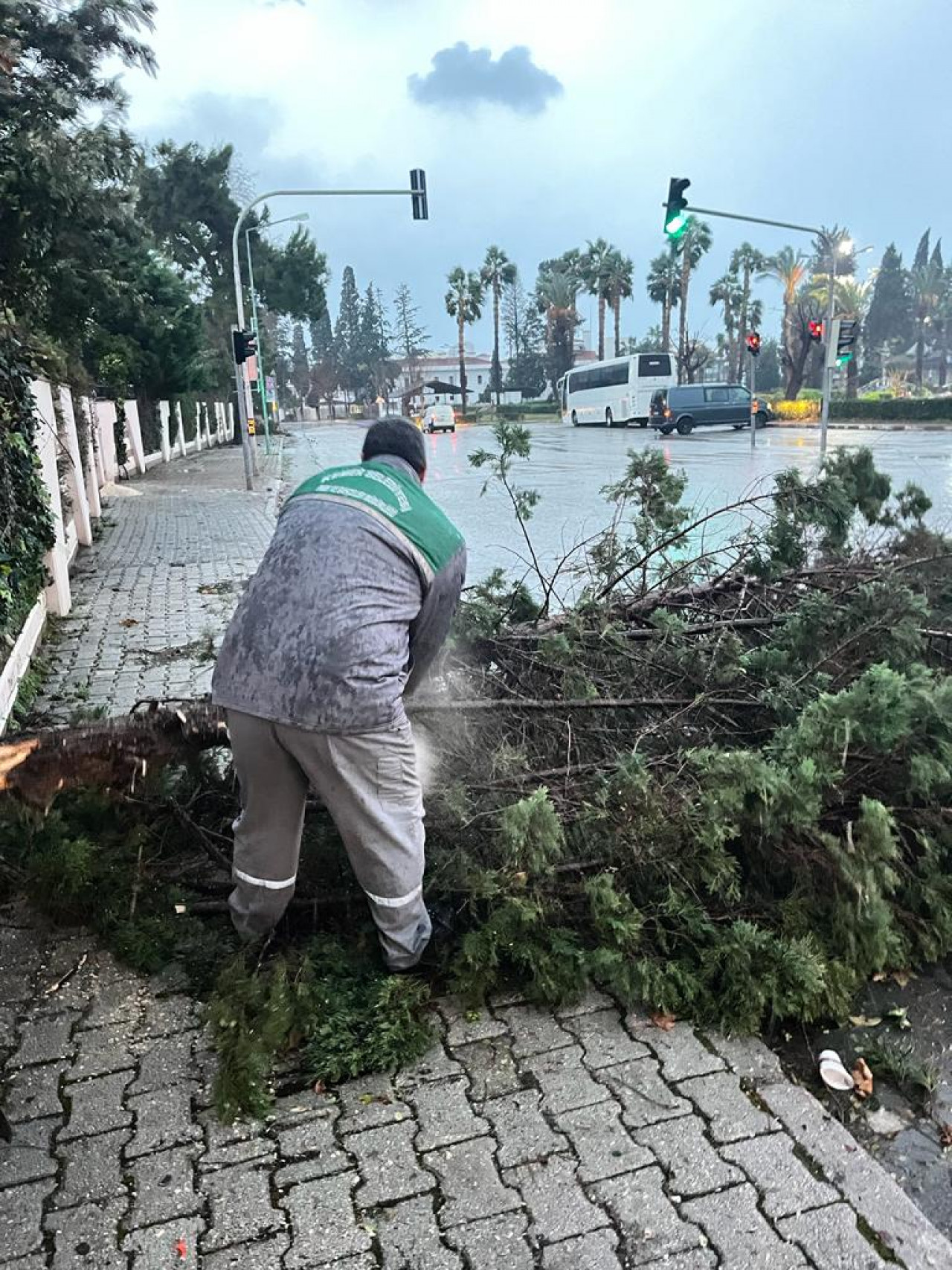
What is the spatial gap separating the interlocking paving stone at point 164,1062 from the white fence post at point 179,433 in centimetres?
3161

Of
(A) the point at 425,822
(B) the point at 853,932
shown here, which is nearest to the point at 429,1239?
(A) the point at 425,822

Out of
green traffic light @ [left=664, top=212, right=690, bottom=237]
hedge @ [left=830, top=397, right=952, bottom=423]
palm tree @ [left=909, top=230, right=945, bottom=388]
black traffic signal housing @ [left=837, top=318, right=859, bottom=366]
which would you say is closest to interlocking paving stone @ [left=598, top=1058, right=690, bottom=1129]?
green traffic light @ [left=664, top=212, right=690, bottom=237]

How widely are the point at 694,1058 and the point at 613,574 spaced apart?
2385mm

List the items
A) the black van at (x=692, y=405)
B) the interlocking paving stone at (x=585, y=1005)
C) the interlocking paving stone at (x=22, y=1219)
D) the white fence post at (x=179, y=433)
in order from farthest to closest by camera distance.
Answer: the black van at (x=692, y=405)
the white fence post at (x=179, y=433)
the interlocking paving stone at (x=585, y=1005)
the interlocking paving stone at (x=22, y=1219)

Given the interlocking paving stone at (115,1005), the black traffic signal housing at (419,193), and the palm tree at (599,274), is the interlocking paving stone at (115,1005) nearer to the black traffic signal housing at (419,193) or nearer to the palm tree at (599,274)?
the black traffic signal housing at (419,193)

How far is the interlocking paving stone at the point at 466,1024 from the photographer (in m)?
2.83

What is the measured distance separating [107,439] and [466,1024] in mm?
19735

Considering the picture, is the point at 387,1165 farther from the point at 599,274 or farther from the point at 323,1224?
the point at 599,274

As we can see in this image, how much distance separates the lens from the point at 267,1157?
2.38m

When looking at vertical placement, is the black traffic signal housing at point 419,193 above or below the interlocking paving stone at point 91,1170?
above

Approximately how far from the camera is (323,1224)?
7.17ft

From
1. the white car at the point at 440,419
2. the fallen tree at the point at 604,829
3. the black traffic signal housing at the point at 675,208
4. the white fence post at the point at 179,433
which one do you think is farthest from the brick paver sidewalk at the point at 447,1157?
the white car at the point at 440,419

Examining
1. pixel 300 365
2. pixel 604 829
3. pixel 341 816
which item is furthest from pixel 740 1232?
pixel 300 365

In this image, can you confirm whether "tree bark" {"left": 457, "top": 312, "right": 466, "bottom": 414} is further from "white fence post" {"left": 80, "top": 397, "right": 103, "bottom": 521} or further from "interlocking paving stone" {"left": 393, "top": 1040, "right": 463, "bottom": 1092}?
"interlocking paving stone" {"left": 393, "top": 1040, "right": 463, "bottom": 1092}
